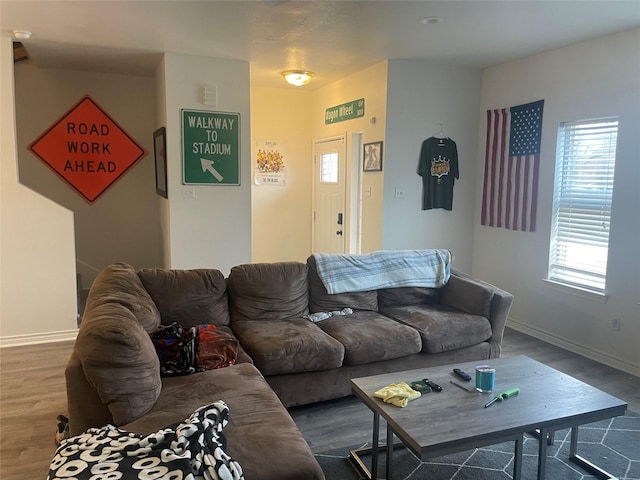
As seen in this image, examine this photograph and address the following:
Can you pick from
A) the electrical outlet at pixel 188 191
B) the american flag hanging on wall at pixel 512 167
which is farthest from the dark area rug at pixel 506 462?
the electrical outlet at pixel 188 191

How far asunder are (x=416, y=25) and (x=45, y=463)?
3760 millimetres

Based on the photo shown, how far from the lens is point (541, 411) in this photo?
219 cm

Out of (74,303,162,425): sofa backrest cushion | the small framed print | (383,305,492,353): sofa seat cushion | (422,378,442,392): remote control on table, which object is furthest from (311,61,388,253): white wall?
(74,303,162,425): sofa backrest cushion

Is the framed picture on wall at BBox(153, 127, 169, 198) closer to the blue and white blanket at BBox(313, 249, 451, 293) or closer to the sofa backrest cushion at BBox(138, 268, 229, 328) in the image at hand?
the sofa backrest cushion at BBox(138, 268, 229, 328)

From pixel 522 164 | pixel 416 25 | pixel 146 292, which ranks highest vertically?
pixel 416 25

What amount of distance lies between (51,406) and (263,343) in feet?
4.70

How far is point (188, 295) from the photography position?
10.5 feet

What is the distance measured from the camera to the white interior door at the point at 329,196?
20.1 ft

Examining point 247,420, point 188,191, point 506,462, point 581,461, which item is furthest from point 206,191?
point 581,461

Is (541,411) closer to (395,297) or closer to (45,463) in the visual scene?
(395,297)

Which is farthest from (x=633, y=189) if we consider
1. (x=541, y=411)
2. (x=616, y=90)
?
(x=541, y=411)

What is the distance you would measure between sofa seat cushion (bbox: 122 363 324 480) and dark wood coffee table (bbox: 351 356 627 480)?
452mm

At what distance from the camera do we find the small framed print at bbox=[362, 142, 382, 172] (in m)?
5.06

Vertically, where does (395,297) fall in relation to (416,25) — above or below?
below
